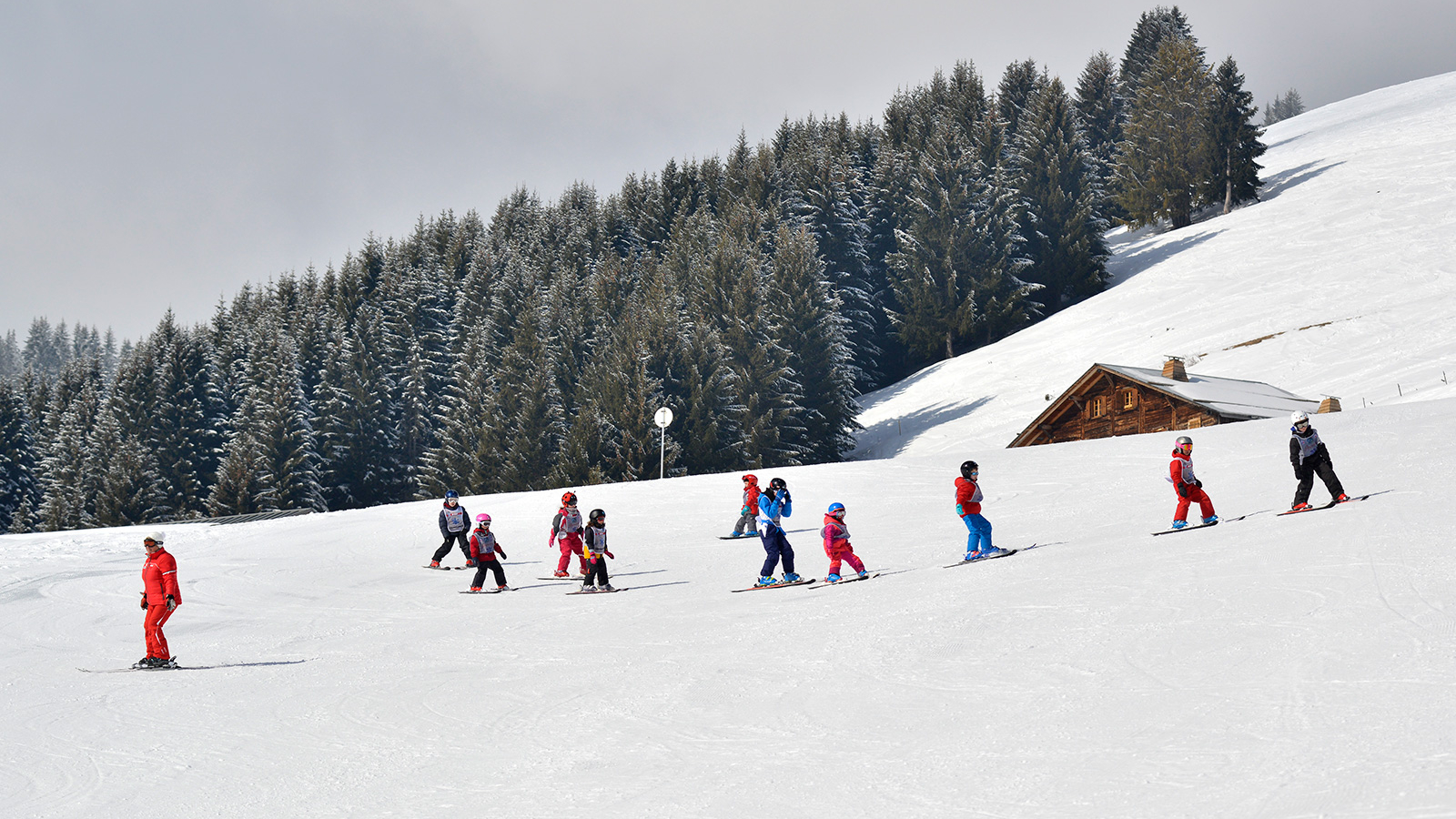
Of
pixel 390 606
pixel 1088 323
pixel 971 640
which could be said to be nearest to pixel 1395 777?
pixel 971 640

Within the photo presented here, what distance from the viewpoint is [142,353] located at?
63688mm

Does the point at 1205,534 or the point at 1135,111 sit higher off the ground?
the point at 1135,111

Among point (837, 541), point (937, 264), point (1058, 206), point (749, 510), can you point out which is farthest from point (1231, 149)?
point (837, 541)

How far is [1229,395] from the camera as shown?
30.2 metres

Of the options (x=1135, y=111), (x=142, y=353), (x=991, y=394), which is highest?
(x=1135, y=111)

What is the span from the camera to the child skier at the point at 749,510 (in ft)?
65.7

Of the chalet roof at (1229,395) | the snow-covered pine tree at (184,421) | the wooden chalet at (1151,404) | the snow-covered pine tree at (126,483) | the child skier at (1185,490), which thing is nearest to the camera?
the child skier at (1185,490)

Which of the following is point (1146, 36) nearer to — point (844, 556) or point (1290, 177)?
point (1290, 177)

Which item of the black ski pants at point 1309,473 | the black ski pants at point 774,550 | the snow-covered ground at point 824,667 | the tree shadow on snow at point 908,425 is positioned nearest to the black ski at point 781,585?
the black ski pants at point 774,550

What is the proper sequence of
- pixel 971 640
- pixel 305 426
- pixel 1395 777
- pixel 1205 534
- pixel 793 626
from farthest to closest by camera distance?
pixel 305 426
pixel 1205 534
pixel 793 626
pixel 971 640
pixel 1395 777

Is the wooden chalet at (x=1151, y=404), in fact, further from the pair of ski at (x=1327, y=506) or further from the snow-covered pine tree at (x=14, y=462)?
the snow-covered pine tree at (x=14, y=462)

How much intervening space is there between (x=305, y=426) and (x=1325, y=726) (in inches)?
2052

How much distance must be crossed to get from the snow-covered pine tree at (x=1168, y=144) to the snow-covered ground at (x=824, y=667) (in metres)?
47.3

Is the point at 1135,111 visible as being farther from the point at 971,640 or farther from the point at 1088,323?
the point at 971,640
